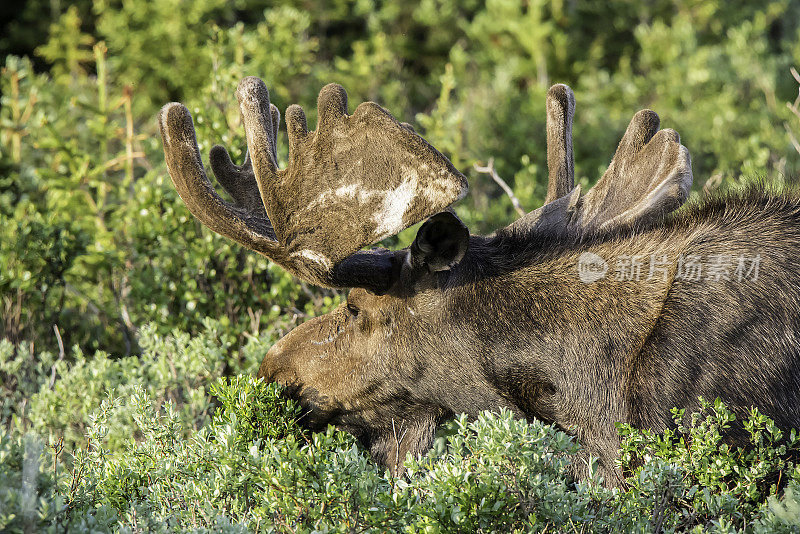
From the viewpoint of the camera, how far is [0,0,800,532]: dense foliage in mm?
2240

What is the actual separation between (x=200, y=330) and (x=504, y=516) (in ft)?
9.67

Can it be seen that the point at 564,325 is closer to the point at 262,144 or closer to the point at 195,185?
the point at 262,144

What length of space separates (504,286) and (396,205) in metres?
0.61

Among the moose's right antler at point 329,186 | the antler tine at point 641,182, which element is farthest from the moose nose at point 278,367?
the antler tine at point 641,182

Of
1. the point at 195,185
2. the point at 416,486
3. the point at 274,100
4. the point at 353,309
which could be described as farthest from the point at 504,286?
the point at 274,100

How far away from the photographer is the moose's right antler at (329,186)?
251 centimetres

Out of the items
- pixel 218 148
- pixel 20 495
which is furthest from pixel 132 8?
pixel 20 495

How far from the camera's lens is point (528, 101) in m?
8.46

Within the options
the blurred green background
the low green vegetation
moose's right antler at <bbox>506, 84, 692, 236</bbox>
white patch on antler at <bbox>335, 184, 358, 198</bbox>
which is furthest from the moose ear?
the blurred green background

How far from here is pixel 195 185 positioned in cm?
286

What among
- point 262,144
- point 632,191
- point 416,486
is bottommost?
point 416,486

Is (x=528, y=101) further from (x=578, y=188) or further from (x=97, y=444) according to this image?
(x=97, y=444)

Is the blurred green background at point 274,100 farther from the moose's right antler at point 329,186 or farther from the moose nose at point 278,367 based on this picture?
the moose's right antler at point 329,186

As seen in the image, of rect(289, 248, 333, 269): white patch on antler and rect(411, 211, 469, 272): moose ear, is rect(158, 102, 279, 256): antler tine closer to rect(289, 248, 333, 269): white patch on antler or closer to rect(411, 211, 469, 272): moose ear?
rect(289, 248, 333, 269): white patch on antler
